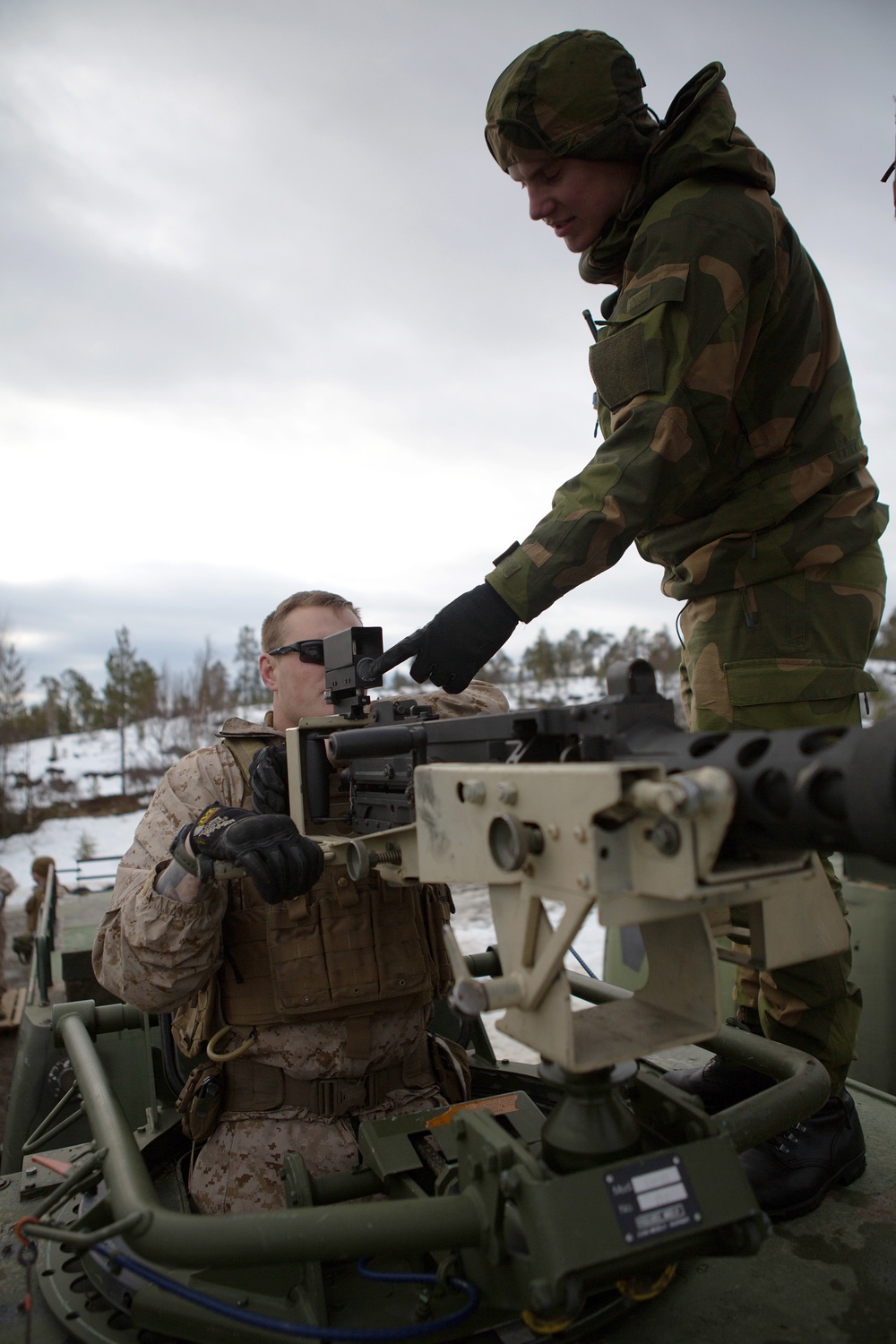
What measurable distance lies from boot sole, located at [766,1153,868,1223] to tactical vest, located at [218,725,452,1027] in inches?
42.5

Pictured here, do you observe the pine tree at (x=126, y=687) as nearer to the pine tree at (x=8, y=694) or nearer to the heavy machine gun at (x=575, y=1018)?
the pine tree at (x=8, y=694)

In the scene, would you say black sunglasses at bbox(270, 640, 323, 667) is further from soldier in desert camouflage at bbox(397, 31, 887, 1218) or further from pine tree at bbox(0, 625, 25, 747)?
pine tree at bbox(0, 625, 25, 747)

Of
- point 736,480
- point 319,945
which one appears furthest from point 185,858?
point 736,480

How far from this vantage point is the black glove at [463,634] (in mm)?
2242

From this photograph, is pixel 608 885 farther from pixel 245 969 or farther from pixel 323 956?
pixel 245 969

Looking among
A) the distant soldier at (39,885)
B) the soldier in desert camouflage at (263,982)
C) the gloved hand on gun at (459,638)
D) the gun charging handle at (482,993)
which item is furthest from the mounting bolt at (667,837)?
the distant soldier at (39,885)

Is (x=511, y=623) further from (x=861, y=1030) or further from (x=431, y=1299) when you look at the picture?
(x=861, y=1030)

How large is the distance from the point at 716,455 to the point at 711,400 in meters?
0.26

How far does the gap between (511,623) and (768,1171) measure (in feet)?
4.92

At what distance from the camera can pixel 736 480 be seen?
260 centimetres

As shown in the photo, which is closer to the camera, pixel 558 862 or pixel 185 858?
pixel 558 862

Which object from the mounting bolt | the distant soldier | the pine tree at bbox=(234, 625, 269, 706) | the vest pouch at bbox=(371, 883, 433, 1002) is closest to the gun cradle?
the mounting bolt

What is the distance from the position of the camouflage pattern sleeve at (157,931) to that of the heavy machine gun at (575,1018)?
0.40m

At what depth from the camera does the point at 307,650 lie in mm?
2926
